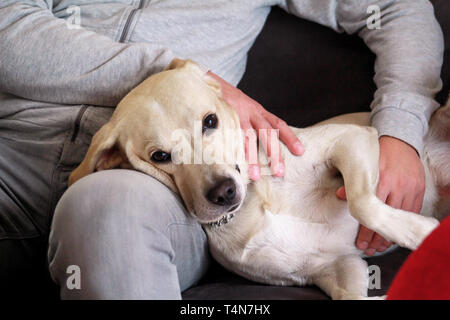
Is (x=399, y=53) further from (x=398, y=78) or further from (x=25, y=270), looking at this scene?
(x=25, y=270)

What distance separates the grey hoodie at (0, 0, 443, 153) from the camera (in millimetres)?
1341

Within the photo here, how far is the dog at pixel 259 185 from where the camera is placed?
1.12 meters

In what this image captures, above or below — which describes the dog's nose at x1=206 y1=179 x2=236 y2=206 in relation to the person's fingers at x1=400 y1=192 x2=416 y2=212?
above

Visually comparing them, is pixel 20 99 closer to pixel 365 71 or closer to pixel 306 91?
pixel 306 91

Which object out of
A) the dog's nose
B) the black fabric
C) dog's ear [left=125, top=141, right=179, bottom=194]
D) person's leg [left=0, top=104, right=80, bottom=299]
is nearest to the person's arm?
the dog's nose

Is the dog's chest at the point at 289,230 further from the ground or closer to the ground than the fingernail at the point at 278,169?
closer to the ground

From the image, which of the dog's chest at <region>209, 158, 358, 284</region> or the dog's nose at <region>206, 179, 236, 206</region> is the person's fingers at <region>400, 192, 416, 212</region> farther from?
the dog's nose at <region>206, 179, 236, 206</region>

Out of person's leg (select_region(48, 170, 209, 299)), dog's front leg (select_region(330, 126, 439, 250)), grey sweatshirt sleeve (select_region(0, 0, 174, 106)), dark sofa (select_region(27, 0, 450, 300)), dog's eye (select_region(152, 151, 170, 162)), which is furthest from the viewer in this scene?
dark sofa (select_region(27, 0, 450, 300))

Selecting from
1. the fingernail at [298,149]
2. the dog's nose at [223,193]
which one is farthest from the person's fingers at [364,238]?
the dog's nose at [223,193]

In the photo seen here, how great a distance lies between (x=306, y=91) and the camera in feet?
5.62

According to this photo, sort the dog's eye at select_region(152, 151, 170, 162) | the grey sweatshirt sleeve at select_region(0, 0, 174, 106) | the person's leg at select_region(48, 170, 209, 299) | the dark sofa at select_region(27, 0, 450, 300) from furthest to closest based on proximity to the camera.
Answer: the dark sofa at select_region(27, 0, 450, 300) < the grey sweatshirt sleeve at select_region(0, 0, 174, 106) < the dog's eye at select_region(152, 151, 170, 162) < the person's leg at select_region(48, 170, 209, 299)

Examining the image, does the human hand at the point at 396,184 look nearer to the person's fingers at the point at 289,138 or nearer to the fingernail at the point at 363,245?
the fingernail at the point at 363,245

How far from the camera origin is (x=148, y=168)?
1188mm

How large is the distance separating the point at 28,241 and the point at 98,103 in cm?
52
